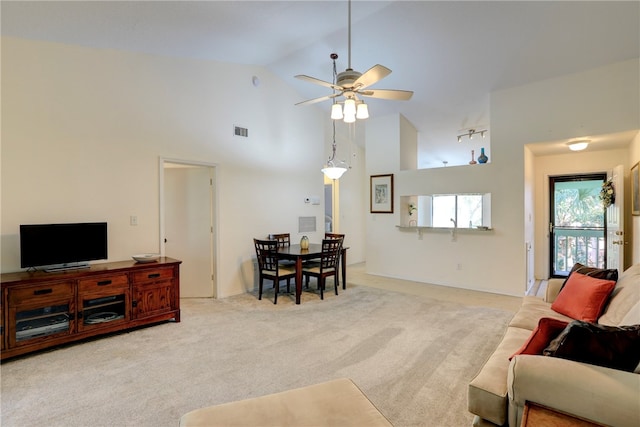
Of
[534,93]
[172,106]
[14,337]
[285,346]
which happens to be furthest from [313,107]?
[14,337]

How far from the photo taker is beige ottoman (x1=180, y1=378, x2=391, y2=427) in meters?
1.33

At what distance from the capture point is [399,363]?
265 centimetres

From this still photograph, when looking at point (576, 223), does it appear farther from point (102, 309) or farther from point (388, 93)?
point (102, 309)

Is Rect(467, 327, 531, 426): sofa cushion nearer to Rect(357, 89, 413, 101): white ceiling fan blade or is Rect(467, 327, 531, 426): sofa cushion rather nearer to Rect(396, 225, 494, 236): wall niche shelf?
Rect(357, 89, 413, 101): white ceiling fan blade

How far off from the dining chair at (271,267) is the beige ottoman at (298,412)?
2.95 m

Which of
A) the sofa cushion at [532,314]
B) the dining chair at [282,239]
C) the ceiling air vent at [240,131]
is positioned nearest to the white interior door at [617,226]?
the sofa cushion at [532,314]

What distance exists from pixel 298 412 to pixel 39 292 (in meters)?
2.87

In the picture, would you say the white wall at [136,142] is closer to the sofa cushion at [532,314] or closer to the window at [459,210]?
the window at [459,210]

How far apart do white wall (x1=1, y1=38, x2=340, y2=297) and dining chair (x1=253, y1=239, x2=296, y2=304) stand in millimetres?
564

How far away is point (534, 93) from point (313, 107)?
12.1ft

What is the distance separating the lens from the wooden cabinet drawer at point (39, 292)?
2729mm

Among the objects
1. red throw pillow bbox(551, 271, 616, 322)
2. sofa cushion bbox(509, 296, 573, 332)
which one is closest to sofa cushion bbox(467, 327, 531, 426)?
sofa cushion bbox(509, 296, 573, 332)

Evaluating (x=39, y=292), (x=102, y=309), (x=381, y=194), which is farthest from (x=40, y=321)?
(x=381, y=194)

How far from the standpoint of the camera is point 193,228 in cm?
478
